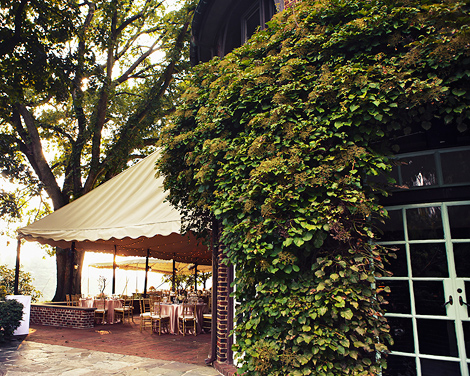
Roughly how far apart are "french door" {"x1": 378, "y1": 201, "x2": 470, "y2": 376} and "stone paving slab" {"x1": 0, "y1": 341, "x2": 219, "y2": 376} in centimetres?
291

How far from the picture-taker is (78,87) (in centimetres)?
1098

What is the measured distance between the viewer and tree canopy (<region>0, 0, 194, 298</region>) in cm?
927

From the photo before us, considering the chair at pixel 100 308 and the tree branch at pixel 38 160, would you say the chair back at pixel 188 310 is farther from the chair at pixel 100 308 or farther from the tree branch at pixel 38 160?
the tree branch at pixel 38 160

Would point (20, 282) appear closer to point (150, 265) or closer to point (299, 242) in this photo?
point (150, 265)

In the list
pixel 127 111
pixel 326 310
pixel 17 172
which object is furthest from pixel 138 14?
pixel 326 310

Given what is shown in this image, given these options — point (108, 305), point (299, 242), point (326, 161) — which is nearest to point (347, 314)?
point (299, 242)

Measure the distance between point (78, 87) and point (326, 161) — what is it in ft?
30.6

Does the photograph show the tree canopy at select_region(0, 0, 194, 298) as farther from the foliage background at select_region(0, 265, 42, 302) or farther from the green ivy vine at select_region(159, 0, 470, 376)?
the green ivy vine at select_region(159, 0, 470, 376)

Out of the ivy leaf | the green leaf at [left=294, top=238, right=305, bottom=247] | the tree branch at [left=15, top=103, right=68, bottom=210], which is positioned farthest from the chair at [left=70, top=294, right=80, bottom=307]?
the ivy leaf

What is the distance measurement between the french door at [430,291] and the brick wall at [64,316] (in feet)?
30.4

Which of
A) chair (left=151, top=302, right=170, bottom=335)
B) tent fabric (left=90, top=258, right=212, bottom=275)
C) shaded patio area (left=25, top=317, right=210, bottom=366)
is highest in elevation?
tent fabric (left=90, top=258, right=212, bottom=275)

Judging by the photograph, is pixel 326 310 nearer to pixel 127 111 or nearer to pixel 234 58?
pixel 234 58

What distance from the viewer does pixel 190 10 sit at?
14867mm

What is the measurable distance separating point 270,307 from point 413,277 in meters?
1.79
